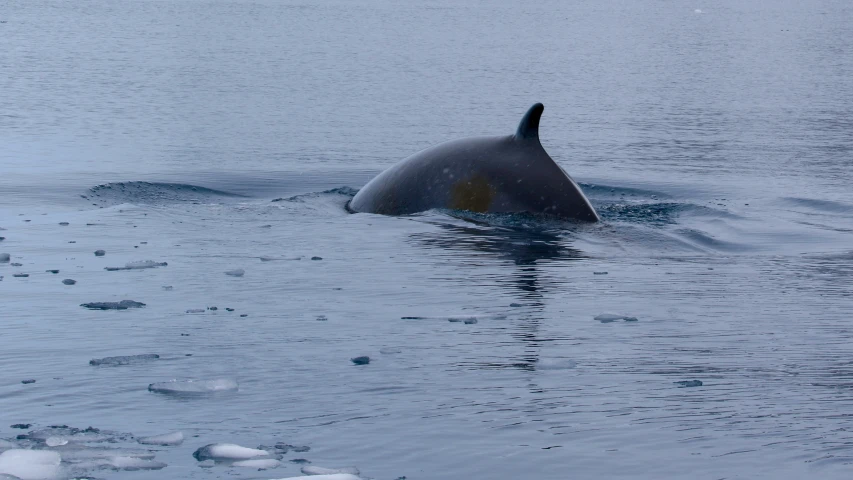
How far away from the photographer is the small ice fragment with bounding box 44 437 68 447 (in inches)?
156

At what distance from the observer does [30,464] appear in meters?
3.72

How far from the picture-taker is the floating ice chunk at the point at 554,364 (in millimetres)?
5172

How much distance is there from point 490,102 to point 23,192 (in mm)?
15348

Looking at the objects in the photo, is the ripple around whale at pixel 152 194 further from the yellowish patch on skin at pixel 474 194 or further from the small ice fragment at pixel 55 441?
the small ice fragment at pixel 55 441

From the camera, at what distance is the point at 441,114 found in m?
22.9

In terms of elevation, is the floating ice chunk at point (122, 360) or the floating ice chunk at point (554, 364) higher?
the floating ice chunk at point (122, 360)

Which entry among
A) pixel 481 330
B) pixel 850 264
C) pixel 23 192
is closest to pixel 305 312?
pixel 481 330

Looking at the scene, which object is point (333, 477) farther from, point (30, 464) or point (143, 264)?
point (143, 264)

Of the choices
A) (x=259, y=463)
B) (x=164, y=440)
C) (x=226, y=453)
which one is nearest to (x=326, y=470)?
(x=259, y=463)

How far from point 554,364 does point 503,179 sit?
3.77 metres

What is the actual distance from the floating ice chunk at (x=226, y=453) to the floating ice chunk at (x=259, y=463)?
4 cm

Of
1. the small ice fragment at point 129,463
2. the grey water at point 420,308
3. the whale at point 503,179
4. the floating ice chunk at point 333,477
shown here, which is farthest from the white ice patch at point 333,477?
the whale at point 503,179

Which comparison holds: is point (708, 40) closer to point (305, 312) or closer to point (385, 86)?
point (385, 86)

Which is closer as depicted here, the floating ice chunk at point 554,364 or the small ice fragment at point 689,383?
the small ice fragment at point 689,383
